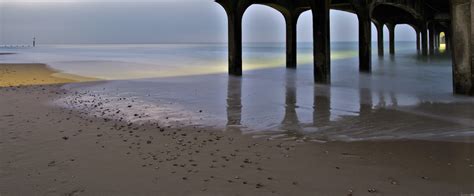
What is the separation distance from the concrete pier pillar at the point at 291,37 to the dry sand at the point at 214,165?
59.8 ft

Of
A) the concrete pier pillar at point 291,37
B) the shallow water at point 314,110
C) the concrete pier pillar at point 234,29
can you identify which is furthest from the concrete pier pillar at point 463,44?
the concrete pier pillar at point 291,37

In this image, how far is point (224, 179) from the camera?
3.92 meters

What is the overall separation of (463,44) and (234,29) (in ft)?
34.7

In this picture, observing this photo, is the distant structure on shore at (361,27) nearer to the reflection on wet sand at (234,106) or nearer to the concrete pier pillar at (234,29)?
the concrete pier pillar at (234,29)

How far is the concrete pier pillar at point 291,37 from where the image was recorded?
→ 77.7 feet

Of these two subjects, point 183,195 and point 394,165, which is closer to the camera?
point 183,195

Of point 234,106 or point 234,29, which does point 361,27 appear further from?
point 234,106

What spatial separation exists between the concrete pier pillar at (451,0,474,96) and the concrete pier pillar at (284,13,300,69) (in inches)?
561

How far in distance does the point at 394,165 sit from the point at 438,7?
2995cm

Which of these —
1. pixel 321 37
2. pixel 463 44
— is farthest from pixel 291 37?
pixel 463 44

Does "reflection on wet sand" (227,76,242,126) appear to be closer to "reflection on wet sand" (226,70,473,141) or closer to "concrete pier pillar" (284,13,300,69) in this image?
"reflection on wet sand" (226,70,473,141)

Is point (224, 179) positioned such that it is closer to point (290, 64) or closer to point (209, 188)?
point (209, 188)

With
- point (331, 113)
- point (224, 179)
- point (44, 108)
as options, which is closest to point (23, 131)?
point (44, 108)

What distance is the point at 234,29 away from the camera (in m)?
18.5
